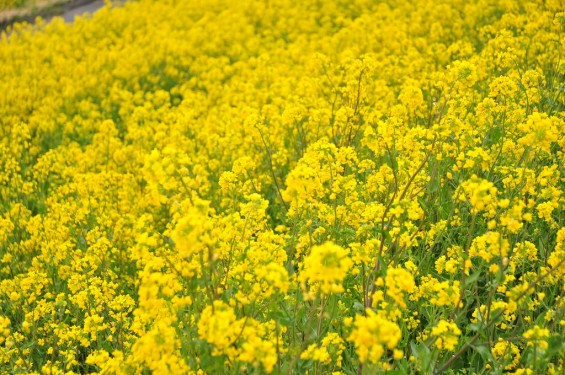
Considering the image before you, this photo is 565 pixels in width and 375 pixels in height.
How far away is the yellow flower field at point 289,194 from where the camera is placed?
9.14ft

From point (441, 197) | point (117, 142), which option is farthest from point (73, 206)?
point (441, 197)

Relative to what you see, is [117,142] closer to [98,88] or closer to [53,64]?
[98,88]

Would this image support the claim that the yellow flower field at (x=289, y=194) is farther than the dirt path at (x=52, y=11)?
No

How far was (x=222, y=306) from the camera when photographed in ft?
8.54

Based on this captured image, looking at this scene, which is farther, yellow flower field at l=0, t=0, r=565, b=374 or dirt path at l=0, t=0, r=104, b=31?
dirt path at l=0, t=0, r=104, b=31

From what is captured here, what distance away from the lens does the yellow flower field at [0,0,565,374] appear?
279 centimetres

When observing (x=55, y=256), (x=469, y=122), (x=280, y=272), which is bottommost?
(x=55, y=256)

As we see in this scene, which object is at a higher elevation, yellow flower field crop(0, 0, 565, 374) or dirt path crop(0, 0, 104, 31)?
dirt path crop(0, 0, 104, 31)

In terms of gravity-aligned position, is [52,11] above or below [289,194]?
above

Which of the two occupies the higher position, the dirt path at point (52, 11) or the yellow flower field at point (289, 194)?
the dirt path at point (52, 11)

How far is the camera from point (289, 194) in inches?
121

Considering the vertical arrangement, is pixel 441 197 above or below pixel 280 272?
below

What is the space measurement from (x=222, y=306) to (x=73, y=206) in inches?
127

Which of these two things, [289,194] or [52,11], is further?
[52,11]
